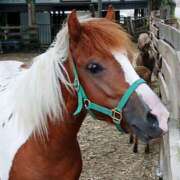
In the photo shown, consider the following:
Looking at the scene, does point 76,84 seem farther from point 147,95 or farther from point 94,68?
point 147,95

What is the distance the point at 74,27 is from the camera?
89.7 inches

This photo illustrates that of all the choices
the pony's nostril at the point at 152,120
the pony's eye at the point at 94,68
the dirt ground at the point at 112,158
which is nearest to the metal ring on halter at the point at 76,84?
the pony's eye at the point at 94,68

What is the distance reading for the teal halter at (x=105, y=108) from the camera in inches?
85.0

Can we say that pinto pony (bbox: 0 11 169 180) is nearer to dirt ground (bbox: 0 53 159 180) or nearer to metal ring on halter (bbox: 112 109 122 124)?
metal ring on halter (bbox: 112 109 122 124)

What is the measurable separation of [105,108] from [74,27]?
48cm

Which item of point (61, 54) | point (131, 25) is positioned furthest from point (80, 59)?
point (131, 25)

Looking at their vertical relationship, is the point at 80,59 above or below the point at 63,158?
above

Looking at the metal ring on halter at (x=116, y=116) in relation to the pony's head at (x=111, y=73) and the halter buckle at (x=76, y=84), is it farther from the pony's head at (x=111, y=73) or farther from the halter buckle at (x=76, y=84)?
the halter buckle at (x=76, y=84)

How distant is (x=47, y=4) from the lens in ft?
79.9

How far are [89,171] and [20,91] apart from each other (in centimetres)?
245

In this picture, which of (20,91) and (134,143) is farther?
(134,143)

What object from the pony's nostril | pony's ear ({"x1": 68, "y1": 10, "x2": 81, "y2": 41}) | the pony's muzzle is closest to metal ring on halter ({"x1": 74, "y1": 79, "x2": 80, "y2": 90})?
pony's ear ({"x1": 68, "y1": 10, "x2": 81, "y2": 41})

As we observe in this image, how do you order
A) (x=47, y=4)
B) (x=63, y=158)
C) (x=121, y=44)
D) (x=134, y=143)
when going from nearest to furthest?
(x=121, y=44)
(x=63, y=158)
(x=134, y=143)
(x=47, y=4)

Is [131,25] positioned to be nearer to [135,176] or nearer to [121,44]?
[135,176]
